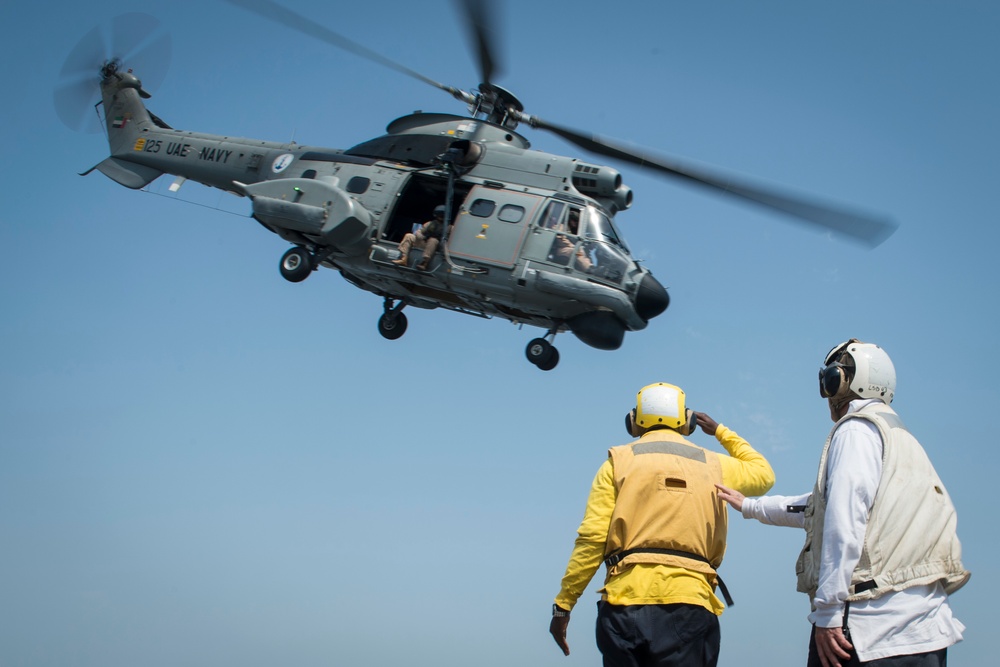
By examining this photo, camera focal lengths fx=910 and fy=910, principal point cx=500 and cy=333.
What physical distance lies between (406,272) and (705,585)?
9.94 metres

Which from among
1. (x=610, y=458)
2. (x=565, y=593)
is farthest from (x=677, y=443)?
(x=565, y=593)

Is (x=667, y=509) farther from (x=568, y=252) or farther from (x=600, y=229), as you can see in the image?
(x=600, y=229)

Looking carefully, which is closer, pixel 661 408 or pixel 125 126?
pixel 661 408

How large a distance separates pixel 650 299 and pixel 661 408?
8.35m

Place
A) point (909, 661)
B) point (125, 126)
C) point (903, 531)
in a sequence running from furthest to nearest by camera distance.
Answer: point (125, 126) < point (903, 531) < point (909, 661)

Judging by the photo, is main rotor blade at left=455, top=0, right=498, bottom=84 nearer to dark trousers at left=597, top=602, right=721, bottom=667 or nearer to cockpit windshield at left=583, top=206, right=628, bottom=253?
cockpit windshield at left=583, top=206, right=628, bottom=253

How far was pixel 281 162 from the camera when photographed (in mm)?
16547

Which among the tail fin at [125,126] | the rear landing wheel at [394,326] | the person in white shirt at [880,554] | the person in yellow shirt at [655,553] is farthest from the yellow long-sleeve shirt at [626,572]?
the tail fin at [125,126]

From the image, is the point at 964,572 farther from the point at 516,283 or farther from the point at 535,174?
the point at 535,174

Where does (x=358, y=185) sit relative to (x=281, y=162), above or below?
below

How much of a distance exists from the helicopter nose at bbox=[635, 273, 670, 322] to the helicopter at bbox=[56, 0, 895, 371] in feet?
0.06

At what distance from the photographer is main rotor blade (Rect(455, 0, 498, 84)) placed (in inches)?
483

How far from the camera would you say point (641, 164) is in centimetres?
1412

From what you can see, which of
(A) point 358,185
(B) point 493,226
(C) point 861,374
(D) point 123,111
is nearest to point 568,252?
(B) point 493,226
